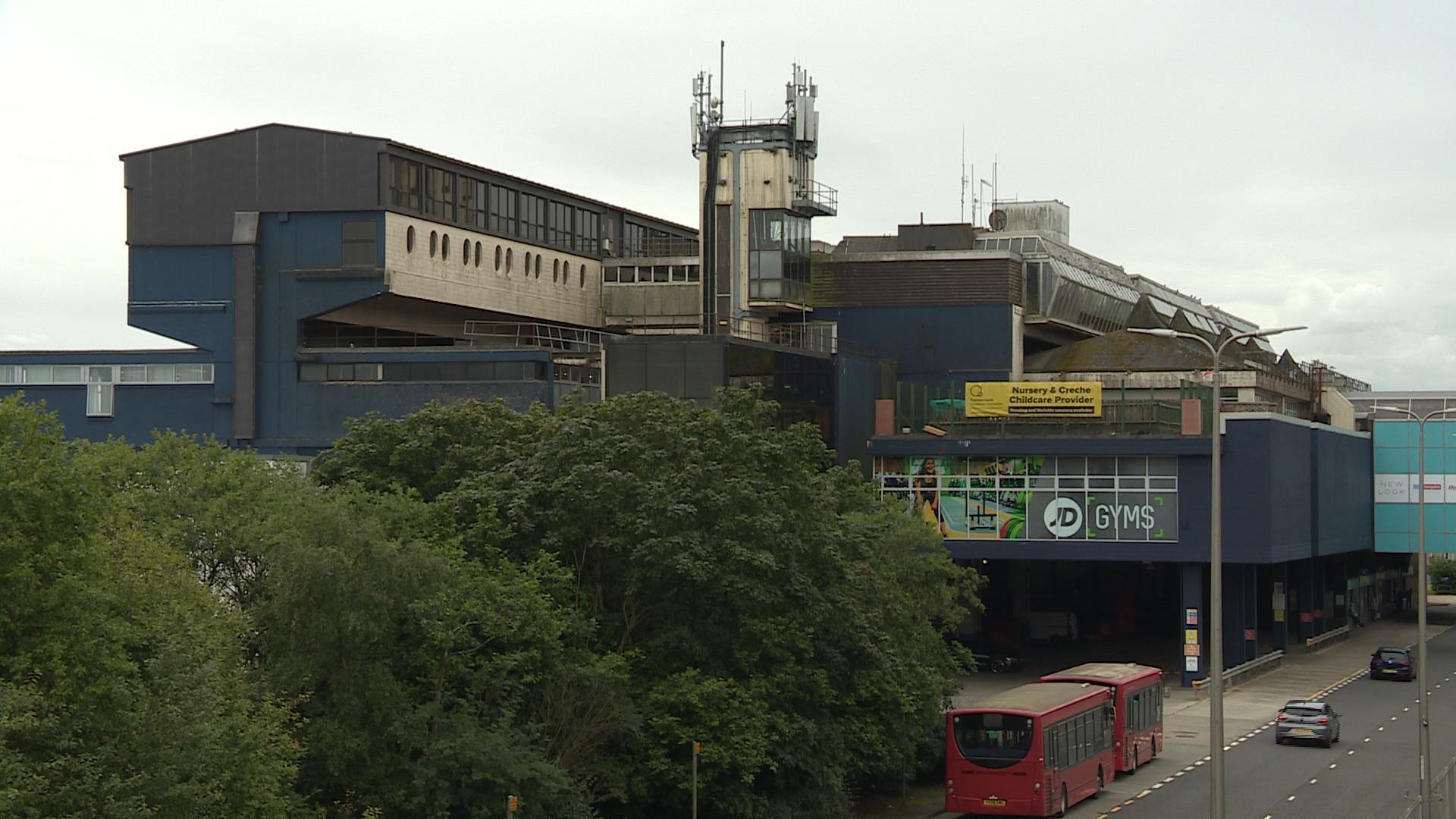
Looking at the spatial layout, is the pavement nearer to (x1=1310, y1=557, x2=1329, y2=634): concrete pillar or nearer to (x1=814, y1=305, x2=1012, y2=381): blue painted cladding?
(x1=1310, y1=557, x2=1329, y2=634): concrete pillar

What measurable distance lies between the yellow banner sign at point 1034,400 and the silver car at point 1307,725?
68.9 ft

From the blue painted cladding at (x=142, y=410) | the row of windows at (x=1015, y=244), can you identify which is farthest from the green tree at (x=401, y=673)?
the row of windows at (x=1015, y=244)

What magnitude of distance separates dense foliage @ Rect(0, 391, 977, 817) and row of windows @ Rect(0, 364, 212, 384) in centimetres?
3489

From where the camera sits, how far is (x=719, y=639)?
4084 cm

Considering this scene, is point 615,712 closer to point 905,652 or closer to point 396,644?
point 396,644

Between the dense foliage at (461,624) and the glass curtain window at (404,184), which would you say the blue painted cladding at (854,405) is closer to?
the glass curtain window at (404,184)

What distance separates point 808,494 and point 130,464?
16.6 meters

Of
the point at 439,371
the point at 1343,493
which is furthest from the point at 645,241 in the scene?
the point at 1343,493

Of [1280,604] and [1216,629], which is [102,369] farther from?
[1216,629]

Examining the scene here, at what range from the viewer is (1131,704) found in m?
52.9

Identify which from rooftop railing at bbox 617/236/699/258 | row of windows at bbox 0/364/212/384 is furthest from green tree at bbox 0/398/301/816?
rooftop railing at bbox 617/236/699/258

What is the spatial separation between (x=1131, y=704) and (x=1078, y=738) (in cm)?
593

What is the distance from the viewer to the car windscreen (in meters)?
44.4

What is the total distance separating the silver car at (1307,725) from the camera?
58781mm
